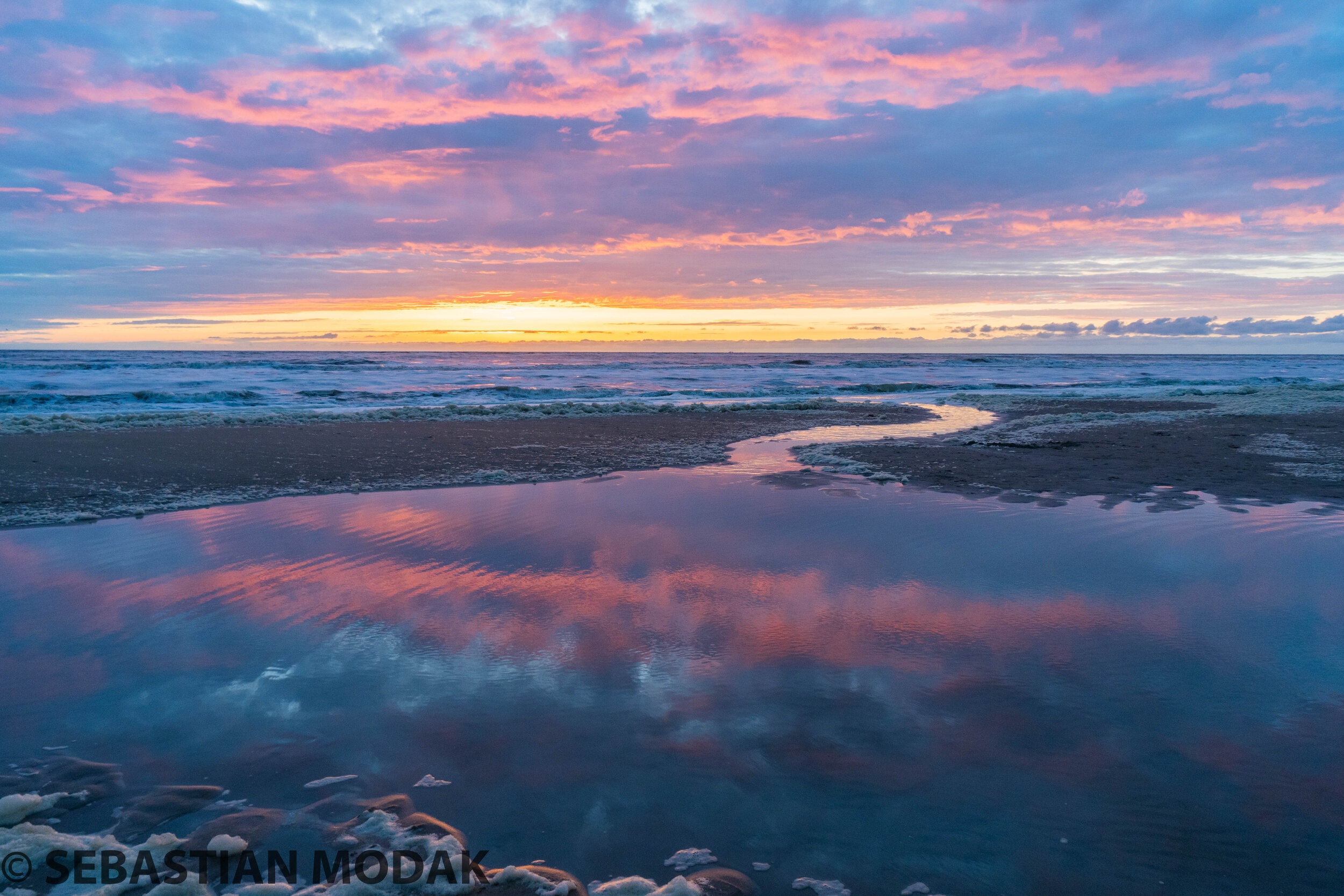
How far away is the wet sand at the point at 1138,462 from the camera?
378 inches

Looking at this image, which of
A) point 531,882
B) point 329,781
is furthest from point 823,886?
point 329,781

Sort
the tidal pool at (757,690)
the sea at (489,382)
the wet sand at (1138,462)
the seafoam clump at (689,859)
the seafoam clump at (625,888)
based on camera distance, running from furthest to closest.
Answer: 1. the sea at (489,382)
2. the wet sand at (1138,462)
3. the tidal pool at (757,690)
4. the seafoam clump at (689,859)
5. the seafoam clump at (625,888)

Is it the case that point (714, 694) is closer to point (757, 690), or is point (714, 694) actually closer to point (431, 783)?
point (757, 690)

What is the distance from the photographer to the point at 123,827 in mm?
2961

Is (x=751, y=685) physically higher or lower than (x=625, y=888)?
higher

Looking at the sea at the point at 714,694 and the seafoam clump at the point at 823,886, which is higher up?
the sea at the point at 714,694

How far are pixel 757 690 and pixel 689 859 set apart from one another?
137 cm

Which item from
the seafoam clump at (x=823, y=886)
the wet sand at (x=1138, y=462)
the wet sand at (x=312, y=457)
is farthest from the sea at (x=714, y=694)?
the wet sand at (x=312, y=457)

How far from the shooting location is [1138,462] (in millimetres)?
12234

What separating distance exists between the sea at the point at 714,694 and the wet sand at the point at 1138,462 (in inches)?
61.5

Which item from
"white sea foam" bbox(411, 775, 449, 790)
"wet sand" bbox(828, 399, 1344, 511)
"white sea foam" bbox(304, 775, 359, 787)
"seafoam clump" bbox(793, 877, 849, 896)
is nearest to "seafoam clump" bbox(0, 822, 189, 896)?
"white sea foam" bbox(304, 775, 359, 787)

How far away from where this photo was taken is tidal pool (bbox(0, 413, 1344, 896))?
9.53 feet

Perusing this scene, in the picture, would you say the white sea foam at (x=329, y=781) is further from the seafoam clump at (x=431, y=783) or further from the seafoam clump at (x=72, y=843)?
the seafoam clump at (x=72, y=843)

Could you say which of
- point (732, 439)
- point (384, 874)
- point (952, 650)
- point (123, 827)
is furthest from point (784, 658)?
point (732, 439)
